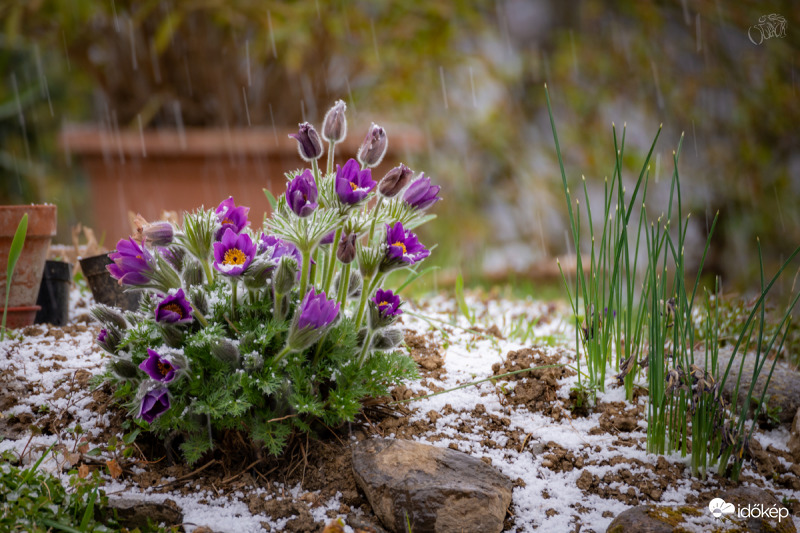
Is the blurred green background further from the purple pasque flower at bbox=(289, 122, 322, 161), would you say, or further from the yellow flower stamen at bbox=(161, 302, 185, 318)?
the yellow flower stamen at bbox=(161, 302, 185, 318)

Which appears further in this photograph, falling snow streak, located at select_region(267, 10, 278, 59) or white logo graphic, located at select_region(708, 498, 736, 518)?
falling snow streak, located at select_region(267, 10, 278, 59)

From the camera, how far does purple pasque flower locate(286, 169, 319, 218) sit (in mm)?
1338

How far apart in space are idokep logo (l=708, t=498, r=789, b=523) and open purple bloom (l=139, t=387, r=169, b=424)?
1151 millimetres

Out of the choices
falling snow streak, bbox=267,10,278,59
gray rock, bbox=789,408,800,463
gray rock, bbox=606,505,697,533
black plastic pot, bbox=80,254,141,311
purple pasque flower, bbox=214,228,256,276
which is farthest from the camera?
falling snow streak, bbox=267,10,278,59

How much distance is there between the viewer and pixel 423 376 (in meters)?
1.86

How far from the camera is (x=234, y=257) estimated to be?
1.39m

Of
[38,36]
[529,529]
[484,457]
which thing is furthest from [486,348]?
[38,36]

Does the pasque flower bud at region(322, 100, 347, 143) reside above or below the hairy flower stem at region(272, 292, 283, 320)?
above

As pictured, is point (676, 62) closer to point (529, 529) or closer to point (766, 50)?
point (766, 50)

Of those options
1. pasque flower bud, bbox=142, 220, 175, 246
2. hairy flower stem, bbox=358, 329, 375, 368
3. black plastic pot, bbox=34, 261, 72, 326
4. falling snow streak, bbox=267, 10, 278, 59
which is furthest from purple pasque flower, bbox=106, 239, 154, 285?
falling snow streak, bbox=267, 10, 278, 59

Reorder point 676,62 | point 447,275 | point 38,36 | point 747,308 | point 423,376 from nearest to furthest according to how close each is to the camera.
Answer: point 423,376 < point 747,308 < point 447,275 < point 38,36 < point 676,62

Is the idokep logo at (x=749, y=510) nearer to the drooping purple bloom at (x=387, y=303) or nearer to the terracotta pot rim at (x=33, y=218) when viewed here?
the drooping purple bloom at (x=387, y=303)

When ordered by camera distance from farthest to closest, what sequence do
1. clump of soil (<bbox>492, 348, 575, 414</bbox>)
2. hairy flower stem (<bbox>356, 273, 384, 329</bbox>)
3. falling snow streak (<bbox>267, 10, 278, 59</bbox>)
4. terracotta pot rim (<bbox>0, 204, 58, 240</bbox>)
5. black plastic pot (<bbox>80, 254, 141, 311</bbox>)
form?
falling snow streak (<bbox>267, 10, 278, 59</bbox>) < black plastic pot (<bbox>80, 254, 141, 311</bbox>) < terracotta pot rim (<bbox>0, 204, 58, 240</bbox>) < clump of soil (<bbox>492, 348, 575, 414</bbox>) < hairy flower stem (<bbox>356, 273, 384, 329</bbox>)

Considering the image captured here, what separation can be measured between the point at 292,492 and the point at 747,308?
197 cm
